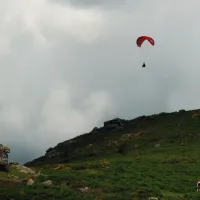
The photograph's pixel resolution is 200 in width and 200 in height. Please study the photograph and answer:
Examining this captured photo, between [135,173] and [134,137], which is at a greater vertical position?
[134,137]

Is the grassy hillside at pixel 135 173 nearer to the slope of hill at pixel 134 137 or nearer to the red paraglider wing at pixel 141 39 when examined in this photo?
the slope of hill at pixel 134 137

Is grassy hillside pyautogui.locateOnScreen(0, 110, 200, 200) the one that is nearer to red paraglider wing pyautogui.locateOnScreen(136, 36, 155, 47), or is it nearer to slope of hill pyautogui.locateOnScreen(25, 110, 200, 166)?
slope of hill pyautogui.locateOnScreen(25, 110, 200, 166)

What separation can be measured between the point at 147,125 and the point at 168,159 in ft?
236

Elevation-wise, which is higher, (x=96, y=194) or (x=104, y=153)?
(x=104, y=153)

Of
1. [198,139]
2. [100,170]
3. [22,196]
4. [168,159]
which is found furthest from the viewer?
[198,139]

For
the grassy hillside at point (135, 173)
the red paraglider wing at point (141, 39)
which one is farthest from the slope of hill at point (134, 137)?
the red paraglider wing at point (141, 39)

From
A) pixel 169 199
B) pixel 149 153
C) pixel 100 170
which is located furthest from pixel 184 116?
pixel 169 199

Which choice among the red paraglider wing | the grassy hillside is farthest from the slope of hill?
the red paraglider wing

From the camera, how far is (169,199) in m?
44.5

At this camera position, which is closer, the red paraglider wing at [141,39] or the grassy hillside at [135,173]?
the grassy hillside at [135,173]

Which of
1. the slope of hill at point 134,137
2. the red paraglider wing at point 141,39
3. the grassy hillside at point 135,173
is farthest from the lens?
the slope of hill at point 134,137

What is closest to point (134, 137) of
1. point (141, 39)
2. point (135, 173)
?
point (135, 173)

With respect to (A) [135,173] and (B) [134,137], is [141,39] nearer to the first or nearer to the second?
(A) [135,173]

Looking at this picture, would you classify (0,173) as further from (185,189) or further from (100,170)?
(185,189)
